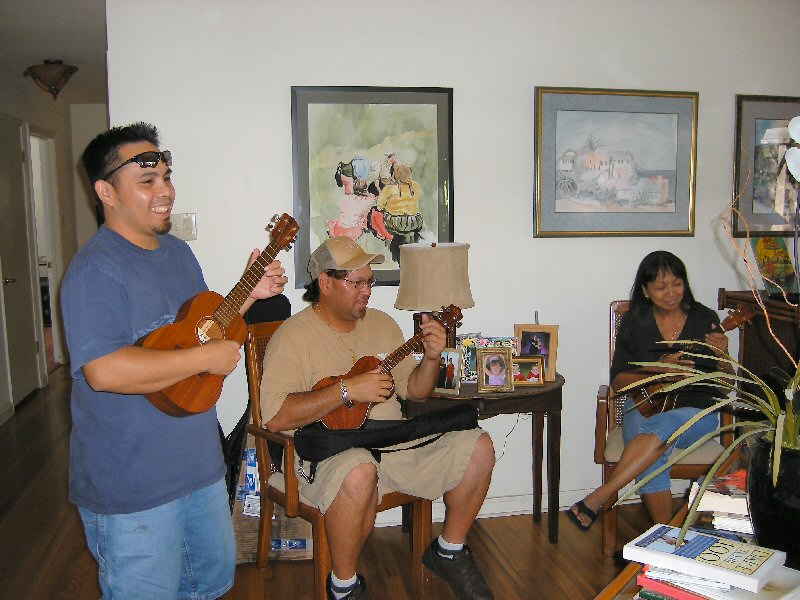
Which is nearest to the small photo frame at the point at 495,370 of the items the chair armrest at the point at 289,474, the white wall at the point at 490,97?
the white wall at the point at 490,97

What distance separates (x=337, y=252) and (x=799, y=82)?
252 cm

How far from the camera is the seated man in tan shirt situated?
2256 mm

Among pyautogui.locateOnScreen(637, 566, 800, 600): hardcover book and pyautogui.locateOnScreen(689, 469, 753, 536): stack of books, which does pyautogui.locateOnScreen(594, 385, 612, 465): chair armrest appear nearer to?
pyautogui.locateOnScreen(689, 469, 753, 536): stack of books

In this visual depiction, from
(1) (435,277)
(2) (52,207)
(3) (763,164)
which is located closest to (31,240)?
(2) (52,207)

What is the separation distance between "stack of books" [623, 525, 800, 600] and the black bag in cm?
106

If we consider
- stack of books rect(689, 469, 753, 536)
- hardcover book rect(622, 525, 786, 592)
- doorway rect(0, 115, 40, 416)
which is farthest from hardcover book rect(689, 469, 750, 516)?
doorway rect(0, 115, 40, 416)

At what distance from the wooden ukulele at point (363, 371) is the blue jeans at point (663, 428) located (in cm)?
78

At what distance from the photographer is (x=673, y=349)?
2.87 meters

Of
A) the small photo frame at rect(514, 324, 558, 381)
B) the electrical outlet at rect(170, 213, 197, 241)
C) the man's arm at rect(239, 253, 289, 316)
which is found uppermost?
the electrical outlet at rect(170, 213, 197, 241)

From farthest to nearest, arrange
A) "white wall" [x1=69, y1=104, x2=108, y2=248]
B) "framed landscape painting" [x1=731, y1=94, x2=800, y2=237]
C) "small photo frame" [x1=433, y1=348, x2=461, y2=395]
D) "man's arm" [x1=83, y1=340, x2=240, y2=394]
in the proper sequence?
"white wall" [x1=69, y1=104, x2=108, y2=248] → "framed landscape painting" [x1=731, y1=94, x2=800, y2=237] → "small photo frame" [x1=433, y1=348, x2=461, y2=395] → "man's arm" [x1=83, y1=340, x2=240, y2=394]

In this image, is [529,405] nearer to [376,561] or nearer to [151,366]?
[376,561]

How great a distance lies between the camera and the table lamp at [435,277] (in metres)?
2.70

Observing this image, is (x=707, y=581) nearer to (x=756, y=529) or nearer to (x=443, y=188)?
(x=756, y=529)

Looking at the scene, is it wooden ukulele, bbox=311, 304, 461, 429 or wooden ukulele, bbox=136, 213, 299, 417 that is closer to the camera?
wooden ukulele, bbox=136, 213, 299, 417
